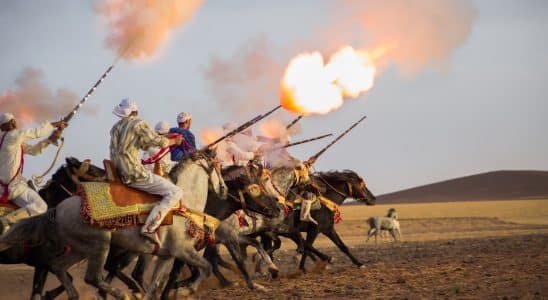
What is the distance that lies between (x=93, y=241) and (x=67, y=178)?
3.22m

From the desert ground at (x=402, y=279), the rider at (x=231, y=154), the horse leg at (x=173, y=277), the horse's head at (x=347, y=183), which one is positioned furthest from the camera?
the horse's head at (x=347, y=183)

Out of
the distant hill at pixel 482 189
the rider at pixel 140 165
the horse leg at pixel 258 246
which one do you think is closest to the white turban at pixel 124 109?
the rider at pixel 140 165

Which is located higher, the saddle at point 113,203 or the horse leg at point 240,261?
the saddle at point 113,203

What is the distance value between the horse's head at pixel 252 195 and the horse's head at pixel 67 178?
2.47m

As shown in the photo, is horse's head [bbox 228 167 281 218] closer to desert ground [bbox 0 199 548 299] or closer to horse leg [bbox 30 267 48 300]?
desert ground [bbox 0 199 548 299]

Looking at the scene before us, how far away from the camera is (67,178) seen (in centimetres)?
1638

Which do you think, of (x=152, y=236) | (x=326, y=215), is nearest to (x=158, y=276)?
(x=152, y=236)

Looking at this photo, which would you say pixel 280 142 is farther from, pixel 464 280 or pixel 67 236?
pixel 67 236

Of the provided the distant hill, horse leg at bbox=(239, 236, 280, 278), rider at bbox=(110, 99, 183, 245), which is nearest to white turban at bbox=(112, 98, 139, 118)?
rider at bbox=(110, 99, 183, 245)

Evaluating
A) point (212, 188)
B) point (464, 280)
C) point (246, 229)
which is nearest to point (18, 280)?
point (246, 229)

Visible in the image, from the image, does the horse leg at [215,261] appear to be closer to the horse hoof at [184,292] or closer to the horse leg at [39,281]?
the horse hoof at [184,292]

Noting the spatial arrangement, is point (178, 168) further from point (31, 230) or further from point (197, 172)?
point (31, 230)

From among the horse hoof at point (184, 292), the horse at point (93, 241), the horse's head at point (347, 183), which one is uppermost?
the horse's head at point (347, 183)

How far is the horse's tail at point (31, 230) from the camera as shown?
1361 centimetres
